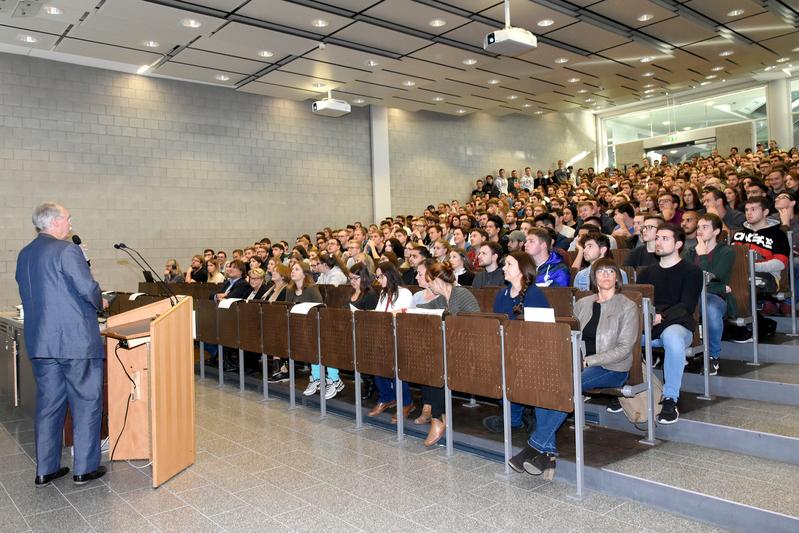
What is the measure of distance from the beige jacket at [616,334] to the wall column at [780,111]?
15.3 m

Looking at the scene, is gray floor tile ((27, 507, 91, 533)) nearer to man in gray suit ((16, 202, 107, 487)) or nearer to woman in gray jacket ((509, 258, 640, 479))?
man in gray suit ((16, 202, 107, 487))

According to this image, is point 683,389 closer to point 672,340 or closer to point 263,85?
point 672,340

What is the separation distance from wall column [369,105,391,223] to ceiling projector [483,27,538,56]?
6.86 meters

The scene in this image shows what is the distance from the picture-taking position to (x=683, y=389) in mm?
4012

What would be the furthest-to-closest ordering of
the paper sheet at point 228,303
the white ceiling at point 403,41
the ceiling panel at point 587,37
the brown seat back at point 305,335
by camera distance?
1. the ceiling panel at point 587,37
2. the white ceiling at point 403,41
3. the paper sheet at point 228,303
4. the brown seat back at point 305,335

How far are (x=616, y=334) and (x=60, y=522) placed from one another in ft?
9.81

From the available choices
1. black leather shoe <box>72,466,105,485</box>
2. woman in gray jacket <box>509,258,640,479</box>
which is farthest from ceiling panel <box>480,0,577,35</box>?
black leather shoe <box>72,466,105,485</box>

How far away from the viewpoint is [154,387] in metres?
3.23

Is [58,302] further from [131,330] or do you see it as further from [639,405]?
[639,405]

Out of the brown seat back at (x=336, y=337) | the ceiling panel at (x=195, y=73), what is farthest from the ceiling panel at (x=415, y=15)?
the brown seat back at (x=336, y=337)

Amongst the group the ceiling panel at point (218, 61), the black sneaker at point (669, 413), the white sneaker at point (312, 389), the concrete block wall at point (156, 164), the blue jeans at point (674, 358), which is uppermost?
the ceiling panel at point (218, 61)

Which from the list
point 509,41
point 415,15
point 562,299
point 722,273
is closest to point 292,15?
point 415,15

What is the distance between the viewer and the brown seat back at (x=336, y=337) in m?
4.36

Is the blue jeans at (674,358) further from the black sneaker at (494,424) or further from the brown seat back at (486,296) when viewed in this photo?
the brown seat back at (486,296)
